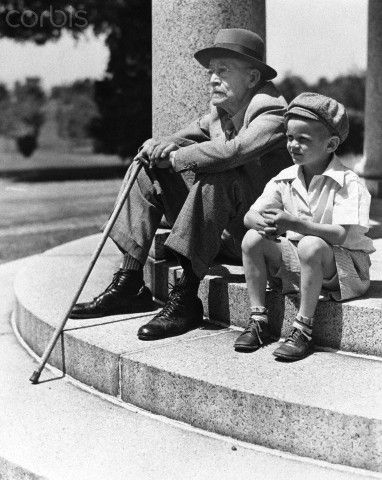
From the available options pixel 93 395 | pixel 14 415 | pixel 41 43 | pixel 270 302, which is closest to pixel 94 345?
pixel 93 395

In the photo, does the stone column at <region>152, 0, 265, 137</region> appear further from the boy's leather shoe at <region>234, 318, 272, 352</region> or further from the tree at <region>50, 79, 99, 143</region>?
the tree at <region>50, 79, 99, 143</region>

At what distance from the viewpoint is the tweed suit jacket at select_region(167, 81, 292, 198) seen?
397cm

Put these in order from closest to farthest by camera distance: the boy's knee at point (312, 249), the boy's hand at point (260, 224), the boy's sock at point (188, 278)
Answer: the boy's knee at point (312, 249) → the boy's hand at point (260, 224) → the boy's sock at point (188, 278)

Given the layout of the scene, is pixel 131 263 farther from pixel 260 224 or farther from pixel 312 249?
pixel 312 249

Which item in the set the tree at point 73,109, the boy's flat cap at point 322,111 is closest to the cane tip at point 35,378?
the boy's flat cap at point 322,111

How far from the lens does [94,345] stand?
3.84 m

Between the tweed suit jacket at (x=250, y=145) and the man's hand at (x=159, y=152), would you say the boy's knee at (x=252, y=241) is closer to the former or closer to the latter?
the tweed suit jacket at (x=250, y=145)

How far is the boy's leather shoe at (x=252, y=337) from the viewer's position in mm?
3707

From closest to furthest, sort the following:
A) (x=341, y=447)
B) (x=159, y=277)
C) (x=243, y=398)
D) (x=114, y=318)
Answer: (x=341, y=447) < (x=243, y=398) < (x=114, y=318) < (x=159, y=277)

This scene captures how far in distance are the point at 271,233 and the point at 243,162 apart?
0.55 meters

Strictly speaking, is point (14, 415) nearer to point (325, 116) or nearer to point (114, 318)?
point (114, 318)

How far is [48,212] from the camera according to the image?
12.1m

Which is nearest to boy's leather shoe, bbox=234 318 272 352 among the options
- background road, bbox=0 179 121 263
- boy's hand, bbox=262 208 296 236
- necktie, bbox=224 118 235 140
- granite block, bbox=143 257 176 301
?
boy's hand, bbox=262 208 296 236

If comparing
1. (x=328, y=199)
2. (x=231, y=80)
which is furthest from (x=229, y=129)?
(x=328, y=199)
